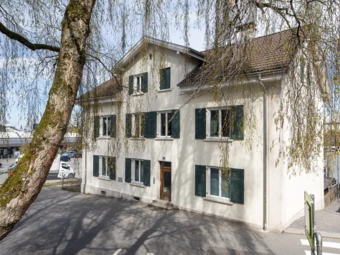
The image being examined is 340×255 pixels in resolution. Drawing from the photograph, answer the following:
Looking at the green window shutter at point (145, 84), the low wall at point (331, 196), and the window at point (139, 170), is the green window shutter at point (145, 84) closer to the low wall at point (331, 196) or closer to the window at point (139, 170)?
the window at point (139, 170)

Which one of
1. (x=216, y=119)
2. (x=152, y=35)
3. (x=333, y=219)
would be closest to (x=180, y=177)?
(x=216, y=119)

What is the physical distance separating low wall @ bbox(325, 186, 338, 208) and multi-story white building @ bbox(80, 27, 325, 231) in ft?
3.21

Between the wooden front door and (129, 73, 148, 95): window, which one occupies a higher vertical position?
(129, 73, 148, 95): window

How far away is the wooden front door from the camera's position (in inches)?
517

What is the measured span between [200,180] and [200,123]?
2469 millimetres

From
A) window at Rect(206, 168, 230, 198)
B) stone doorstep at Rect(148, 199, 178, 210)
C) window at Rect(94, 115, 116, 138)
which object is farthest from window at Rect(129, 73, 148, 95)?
stone doorstep at Rect(148, 199, 178, 210)

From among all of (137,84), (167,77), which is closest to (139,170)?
(167,77)

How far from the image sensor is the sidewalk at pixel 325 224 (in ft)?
30.1

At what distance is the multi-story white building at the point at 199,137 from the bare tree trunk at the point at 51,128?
4.62 ft

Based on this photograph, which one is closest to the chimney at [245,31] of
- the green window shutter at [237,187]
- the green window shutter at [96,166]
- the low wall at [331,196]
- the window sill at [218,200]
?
the green window shutter at [237,187]

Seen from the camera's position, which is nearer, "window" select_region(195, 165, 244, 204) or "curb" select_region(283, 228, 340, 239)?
"curb" select_region(283, 228, 340, 239)

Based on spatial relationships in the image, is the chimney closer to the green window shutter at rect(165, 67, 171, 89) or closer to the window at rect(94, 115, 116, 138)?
the window at rect(94, 115, 116, 138)

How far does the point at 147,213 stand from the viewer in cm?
1195

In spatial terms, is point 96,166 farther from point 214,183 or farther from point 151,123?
point 214,183
